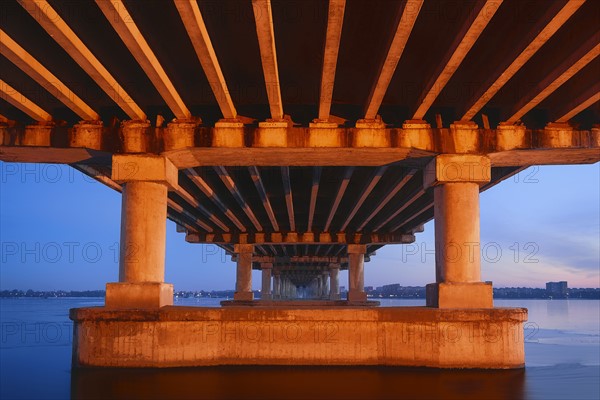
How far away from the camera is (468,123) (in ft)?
46.2

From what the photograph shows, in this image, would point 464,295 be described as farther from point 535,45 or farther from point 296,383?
point 535,45

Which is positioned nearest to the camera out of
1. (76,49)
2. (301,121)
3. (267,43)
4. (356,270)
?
(267,43)

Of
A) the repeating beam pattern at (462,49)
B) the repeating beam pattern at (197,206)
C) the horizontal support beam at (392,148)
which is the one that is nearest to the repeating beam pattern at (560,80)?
the horizontal support beam at (392,148)

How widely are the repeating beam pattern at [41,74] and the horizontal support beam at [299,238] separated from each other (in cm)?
2317

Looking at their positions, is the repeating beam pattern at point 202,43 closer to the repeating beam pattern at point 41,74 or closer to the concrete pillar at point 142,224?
the concrete pillar at point 142,224

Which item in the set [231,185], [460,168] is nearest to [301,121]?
[460,168]

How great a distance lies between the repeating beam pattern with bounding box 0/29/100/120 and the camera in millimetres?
9594

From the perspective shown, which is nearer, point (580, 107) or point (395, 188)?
point (580, 107)

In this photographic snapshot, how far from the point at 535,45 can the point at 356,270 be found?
107 feet

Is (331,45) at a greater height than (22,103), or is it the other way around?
(331,45)

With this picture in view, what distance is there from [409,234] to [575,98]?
2532cm

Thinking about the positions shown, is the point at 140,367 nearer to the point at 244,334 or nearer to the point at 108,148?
the point at 244,334

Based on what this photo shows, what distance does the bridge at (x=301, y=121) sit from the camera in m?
10.3

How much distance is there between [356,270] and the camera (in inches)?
1629
